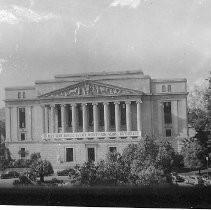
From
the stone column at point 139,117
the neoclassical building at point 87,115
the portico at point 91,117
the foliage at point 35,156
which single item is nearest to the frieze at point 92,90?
the neoclassical building at point 87,115

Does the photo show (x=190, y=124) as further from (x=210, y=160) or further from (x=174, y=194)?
(x=174, y=194)

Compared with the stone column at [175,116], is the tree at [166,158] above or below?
below

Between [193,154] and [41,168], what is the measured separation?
2651 mm

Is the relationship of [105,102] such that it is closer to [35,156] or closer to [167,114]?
[167,114]

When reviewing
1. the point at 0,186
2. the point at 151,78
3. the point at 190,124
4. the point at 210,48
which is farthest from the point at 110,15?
the point at 0,186

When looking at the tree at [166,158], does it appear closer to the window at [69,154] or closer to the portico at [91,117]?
the portico at [91,117]

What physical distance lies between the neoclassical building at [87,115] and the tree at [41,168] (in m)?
0.12

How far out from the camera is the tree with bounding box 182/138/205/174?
7.69 metres

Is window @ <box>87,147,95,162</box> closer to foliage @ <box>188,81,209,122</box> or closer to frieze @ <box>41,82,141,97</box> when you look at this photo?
frieze @ <box>41,82,141,97</box>

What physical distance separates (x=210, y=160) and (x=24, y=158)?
3263mm

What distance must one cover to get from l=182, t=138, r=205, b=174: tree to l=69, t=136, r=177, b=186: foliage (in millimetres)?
208

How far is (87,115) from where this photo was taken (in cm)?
823

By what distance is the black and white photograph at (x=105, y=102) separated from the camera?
7711 mm

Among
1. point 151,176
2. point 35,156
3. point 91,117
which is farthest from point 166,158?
point 35,156
